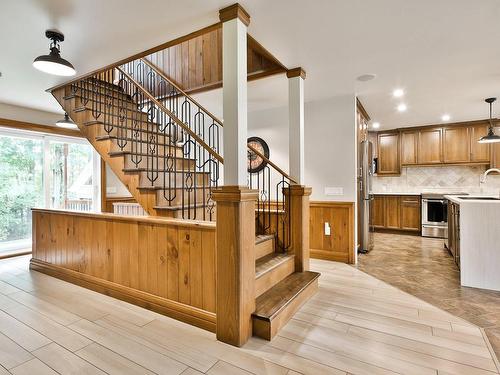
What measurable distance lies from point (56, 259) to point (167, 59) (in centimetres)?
349

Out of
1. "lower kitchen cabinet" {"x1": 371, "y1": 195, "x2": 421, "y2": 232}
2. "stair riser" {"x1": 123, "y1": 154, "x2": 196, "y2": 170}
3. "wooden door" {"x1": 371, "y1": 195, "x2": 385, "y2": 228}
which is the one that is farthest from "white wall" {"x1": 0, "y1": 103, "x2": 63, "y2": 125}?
"wooden door" {"x1": 371, "y1": 195, "x2": 385, "y2": 228}

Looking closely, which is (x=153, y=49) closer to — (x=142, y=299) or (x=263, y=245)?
(x=263, y=245)

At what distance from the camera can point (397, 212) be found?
6645 mm

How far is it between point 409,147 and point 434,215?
68.0 inches

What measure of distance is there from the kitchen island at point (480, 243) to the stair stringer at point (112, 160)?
3.51 metres

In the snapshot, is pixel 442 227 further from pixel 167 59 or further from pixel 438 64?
pixel 167 59

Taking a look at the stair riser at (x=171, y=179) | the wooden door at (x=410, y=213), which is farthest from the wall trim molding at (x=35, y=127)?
the wooden door at (x=410, y=213)

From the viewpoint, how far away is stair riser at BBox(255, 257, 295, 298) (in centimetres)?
251

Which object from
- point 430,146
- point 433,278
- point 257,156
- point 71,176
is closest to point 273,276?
point 433,278

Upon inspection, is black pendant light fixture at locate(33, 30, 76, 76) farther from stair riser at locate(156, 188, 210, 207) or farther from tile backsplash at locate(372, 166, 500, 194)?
tile backsplash at locate(372, 166, 500, 194)

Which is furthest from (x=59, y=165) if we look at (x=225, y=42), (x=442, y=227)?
(x=442, y=227)

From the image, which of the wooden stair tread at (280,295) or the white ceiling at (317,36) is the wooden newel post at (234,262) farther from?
the white ceiling at (317,36)

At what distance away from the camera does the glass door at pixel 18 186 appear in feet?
15.5

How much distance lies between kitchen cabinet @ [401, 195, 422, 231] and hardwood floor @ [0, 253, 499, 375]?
13.5 ft
